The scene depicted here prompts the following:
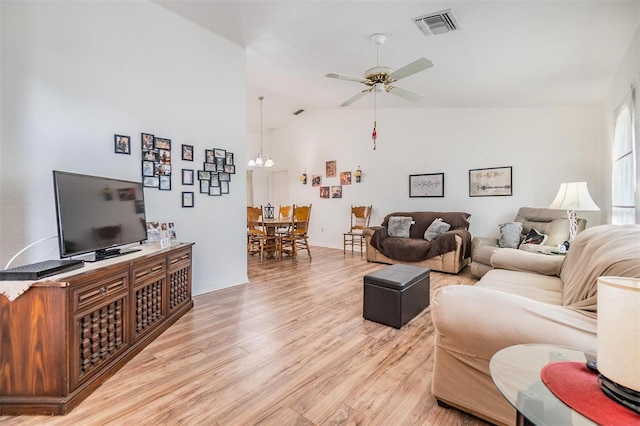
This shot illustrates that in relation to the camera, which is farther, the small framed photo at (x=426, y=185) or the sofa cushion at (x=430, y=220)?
the small framed photo at (x=426, y=185)

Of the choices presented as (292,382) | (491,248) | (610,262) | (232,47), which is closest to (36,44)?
(232,47)

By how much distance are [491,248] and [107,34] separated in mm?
4906

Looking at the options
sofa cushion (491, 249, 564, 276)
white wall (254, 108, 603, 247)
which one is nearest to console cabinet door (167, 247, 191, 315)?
sofa cushion (491, 249, 564, 276)

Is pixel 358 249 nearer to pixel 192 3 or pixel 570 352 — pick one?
pixel 192 3

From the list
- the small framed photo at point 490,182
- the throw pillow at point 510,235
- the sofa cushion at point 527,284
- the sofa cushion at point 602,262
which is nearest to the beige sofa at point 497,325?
the sofa cushion at point 602,262

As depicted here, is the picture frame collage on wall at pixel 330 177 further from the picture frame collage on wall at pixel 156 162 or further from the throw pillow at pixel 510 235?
the picture frame collage on wall at pixel 156 162

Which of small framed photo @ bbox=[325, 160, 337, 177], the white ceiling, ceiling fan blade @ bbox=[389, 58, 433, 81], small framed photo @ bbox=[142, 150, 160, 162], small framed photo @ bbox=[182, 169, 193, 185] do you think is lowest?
small framed photo @ bbox=[182, 169, 193, 185]

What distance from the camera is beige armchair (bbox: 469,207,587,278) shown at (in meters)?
3.93

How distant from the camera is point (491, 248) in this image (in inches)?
153

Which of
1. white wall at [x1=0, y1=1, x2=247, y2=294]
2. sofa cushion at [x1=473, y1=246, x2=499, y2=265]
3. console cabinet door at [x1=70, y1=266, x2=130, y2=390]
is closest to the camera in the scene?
console cabinet door at [x1=70, y1=266, x2=130, y2=390]

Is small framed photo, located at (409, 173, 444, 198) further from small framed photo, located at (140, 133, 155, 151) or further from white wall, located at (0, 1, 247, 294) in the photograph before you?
small framed photo, located at (140, 133, 155, 151)

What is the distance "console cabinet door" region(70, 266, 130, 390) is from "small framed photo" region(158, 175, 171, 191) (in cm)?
130

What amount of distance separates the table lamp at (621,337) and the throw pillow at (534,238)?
153 inches

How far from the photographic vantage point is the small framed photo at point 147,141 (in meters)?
2.93
